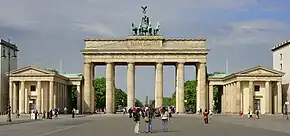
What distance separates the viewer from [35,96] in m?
124

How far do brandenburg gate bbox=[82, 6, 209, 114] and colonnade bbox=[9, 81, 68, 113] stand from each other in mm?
9028

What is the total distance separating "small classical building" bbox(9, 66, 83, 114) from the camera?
120m

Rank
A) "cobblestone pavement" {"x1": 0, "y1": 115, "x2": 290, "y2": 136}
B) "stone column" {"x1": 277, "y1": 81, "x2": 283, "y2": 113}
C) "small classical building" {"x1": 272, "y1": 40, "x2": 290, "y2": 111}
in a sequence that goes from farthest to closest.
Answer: "small classical building" {"x1": 272, "y1": 40, "x2": 290, "y2": 111} → "stone column" {"x1": 277, "y1": 81, "x2": 283, "y2": 113} → "cobblestone pavement" {"x1": 0, "y1": 115, "x2": 290, "y2": 136}

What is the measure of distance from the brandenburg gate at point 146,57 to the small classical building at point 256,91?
8254 millimetres

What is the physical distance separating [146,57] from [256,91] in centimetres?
2470

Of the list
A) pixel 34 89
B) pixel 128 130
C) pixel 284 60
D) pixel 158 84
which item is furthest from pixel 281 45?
pixel 128 130

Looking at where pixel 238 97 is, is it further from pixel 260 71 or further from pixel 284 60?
pixel 284 60

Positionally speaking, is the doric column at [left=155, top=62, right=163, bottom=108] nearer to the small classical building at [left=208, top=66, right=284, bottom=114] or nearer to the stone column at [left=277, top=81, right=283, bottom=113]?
the small classical building at [left=208, top=66, right=284, bottom=114]

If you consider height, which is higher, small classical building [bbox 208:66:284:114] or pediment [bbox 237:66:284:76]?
pediment [bbox 237:66:284:76]

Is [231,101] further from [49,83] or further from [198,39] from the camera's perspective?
[49,83]

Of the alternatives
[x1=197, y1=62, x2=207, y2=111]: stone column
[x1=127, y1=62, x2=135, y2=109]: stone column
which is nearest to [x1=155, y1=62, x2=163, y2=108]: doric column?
[x1=127, y1=62, x2=135, y2=109]: stone column

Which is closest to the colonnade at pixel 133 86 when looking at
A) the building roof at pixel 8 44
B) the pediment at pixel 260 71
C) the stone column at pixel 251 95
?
the pediment at pixel 260 71

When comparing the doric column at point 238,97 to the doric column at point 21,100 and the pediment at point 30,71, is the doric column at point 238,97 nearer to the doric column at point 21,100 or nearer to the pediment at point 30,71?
the pediment at point 30,71

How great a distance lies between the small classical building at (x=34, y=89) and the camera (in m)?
120
